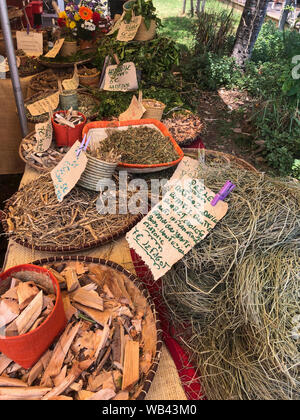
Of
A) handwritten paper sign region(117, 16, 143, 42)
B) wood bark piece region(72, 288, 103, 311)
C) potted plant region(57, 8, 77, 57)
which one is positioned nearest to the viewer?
wood bark piece region(72, 288, 103, 311)

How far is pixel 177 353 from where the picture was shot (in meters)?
1.09

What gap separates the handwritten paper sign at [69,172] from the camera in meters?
1.34

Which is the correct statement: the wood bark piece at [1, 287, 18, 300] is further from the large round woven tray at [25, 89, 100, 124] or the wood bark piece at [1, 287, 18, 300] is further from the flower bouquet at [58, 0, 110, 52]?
the flower bouquet at [58, 0, 110, 52]

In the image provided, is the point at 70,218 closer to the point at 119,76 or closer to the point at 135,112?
the point at 135,112

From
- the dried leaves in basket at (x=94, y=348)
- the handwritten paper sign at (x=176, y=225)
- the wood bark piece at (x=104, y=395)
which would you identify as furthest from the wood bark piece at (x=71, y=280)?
the wood bark piece at (x=104, y=395)

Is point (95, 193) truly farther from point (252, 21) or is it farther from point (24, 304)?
point (252, 21)

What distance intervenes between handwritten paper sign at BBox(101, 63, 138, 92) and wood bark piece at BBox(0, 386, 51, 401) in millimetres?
1992

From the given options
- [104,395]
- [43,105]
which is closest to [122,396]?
[104,395]

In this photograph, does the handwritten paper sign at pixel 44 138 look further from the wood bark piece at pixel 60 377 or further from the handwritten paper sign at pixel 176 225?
the wood bark piece at pixel 60 377

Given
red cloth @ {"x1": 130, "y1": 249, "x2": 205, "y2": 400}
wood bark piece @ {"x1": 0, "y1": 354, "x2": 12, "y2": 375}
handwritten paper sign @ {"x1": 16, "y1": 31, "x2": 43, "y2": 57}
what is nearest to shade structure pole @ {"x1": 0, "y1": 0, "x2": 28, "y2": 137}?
handwritten paper sign @ {"x1": 16, "y1": 31, "x2": 43, "y2": 57}

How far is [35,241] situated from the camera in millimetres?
1306

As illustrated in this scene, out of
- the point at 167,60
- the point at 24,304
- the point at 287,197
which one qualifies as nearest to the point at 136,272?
the point at 24,304

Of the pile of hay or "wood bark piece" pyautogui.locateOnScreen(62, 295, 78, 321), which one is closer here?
the pile of hay

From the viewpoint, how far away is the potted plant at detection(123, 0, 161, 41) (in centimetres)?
229
